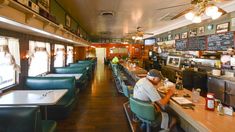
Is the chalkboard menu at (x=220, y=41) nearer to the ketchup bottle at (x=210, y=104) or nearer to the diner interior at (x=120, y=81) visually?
the diner interior at (x=120, y=81)

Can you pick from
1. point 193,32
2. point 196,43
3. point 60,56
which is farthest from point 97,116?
point 193,32

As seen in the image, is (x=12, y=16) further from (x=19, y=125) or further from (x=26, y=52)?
(x=26, y=52)

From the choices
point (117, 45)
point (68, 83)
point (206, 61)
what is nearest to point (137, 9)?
point (206, 61)

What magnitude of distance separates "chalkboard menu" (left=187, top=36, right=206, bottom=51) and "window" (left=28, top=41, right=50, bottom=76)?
571 centimetres

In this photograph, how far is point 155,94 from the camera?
107 inches

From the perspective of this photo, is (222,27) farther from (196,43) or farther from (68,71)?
(68,71)

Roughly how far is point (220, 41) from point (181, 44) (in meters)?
2.86

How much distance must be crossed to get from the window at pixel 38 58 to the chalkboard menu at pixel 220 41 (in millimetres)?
5715

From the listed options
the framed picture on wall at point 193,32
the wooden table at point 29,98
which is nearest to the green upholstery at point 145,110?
the wooden table at point 29,98

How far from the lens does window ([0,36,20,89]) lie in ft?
11.7

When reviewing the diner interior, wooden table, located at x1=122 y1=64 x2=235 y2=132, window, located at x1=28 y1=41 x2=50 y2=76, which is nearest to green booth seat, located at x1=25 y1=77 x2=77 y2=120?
the diner interior

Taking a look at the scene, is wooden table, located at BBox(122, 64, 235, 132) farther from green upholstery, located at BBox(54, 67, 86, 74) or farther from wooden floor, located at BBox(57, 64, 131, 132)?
green upholstery, located at BBox(54, 67, 86, 74)

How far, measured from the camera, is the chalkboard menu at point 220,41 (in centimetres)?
562

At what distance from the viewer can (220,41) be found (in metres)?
6.06
